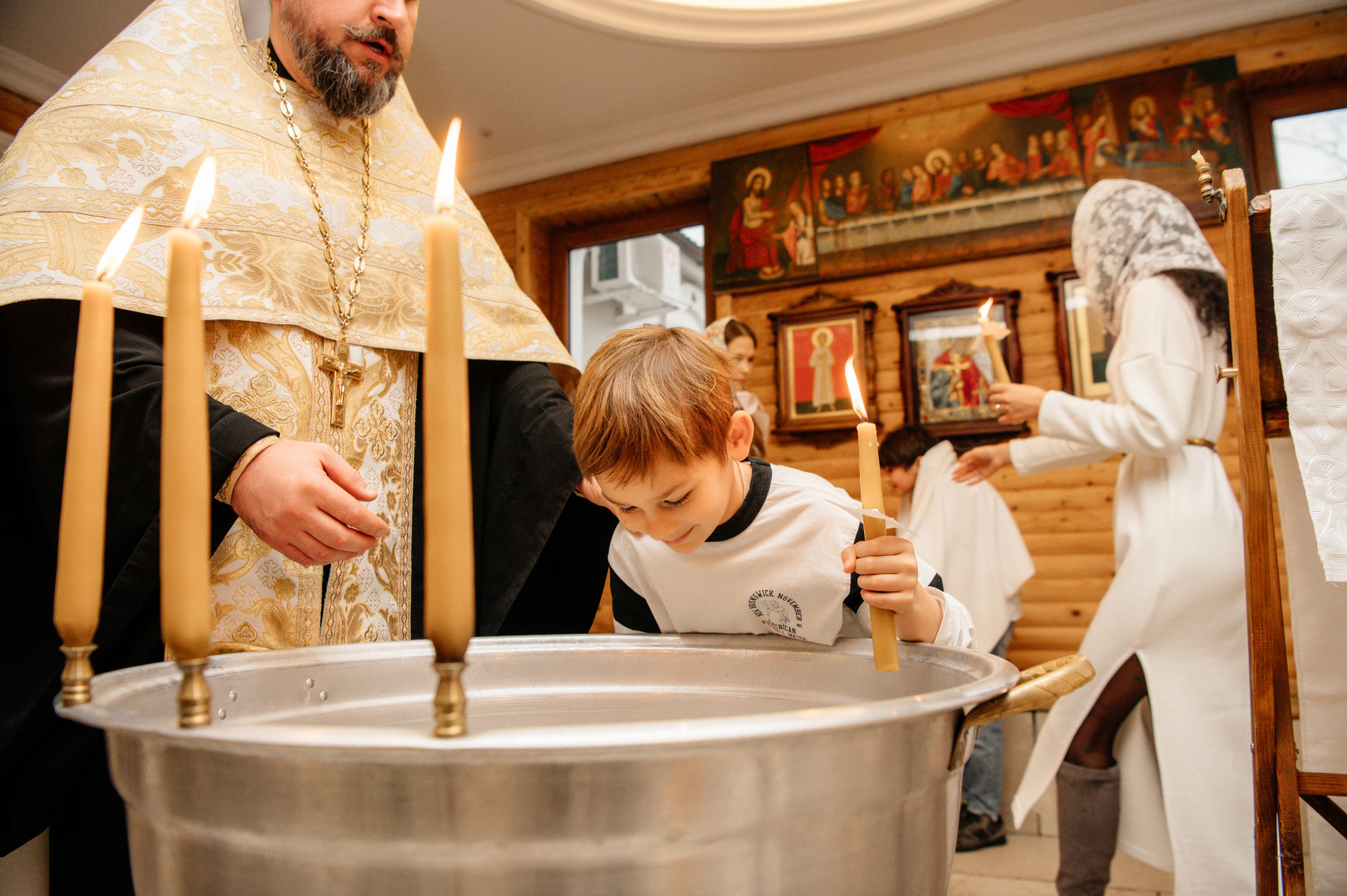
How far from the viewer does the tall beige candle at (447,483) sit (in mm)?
366

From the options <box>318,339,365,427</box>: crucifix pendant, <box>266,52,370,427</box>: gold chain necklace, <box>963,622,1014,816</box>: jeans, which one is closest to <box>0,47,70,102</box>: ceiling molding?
<box>266,52,370,427</box>: gold chain necklace

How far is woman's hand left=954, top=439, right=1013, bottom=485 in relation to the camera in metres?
2.93

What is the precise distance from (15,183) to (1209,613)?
2536 millimetres

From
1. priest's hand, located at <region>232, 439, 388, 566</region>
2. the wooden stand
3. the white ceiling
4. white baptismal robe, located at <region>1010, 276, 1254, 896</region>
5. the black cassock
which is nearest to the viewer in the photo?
priest's hand, located at <region>232, 439, 388, 566</region>

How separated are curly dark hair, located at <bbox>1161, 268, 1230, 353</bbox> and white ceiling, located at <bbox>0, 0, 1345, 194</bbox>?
3.06 meters

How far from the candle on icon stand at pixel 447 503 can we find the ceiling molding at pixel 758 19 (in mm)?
4912

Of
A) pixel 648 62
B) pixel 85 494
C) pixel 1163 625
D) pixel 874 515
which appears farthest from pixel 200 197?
pixel 648 62

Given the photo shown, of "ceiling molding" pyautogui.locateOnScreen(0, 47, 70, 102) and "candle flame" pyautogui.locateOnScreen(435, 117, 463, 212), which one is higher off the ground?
"ceiling molding" pyautogui.locateOnScreen(0, 47, 70, 102)

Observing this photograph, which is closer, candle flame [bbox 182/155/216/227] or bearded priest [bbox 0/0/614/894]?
candle flame [bbox 182/155/216/227]

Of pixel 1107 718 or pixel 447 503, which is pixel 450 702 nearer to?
pixel 447 503

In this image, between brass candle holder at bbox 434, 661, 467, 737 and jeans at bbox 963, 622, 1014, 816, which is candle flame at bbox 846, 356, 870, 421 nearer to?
brass candle holder at bbox 434, 661, 467, 737

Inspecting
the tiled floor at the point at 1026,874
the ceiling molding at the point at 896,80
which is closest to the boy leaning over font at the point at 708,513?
the tiled floor at the point at 1026,874

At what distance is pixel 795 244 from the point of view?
5.48m

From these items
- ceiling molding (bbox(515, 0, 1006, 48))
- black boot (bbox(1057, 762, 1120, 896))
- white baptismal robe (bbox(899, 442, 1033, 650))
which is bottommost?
black boot (bbox(1057, 762, 1120, 896))
